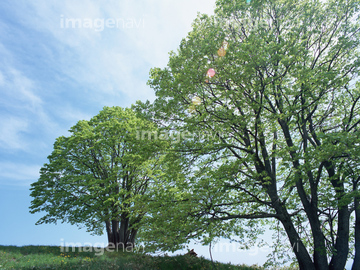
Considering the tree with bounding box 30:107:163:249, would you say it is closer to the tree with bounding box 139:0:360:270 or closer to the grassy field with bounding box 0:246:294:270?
the grassy field with bounding box 0:246:294:270

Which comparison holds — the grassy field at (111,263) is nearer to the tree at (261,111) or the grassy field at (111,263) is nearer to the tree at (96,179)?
the tree at (261,111)

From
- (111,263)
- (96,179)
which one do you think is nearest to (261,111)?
(111,263)

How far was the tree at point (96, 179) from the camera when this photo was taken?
832 inches

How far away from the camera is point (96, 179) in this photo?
21500mm

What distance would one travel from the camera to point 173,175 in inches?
550

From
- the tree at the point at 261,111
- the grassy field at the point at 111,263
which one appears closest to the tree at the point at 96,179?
the grassy field at the point at 111,263

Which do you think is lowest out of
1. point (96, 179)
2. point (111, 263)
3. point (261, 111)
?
point (111, 263)

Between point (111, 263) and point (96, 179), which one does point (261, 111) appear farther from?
point (96, 179)

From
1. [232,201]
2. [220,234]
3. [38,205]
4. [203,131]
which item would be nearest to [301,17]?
[203,131]

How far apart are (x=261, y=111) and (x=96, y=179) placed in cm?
1530

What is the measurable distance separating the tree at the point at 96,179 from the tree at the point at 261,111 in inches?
329

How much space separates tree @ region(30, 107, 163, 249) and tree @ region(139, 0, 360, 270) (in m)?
8.36

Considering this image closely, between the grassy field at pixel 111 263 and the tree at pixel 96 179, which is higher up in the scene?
the tree at pixel 96 179

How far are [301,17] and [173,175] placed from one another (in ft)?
36.9
